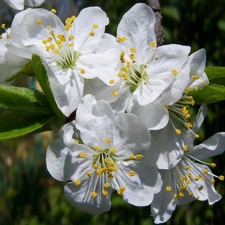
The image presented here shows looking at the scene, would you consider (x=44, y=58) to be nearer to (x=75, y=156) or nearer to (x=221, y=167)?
(x=75, y=156)

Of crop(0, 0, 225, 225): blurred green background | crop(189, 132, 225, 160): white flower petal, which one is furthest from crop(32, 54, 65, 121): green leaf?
crop(0, 0, 225, 225): blurred green background

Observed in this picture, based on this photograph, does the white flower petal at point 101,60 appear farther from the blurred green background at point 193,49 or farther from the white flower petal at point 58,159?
the blurred green background at point 193,49

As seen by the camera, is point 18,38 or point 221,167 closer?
point 18,38

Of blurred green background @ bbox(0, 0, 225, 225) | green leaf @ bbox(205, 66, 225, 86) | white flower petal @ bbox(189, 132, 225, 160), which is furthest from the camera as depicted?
blurred green background @ bbox(0, 0, 225, 225)

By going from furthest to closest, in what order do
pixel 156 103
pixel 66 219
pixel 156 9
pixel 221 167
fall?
pixel 66 219
pixel 221 167
pixel 156 9
pixel 156 103

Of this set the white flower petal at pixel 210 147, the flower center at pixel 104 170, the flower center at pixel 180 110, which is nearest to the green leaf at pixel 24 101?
the flower center at pixel 104 170

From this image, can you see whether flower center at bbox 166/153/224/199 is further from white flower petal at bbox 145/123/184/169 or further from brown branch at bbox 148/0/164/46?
brown branch at bbox 148/0/164/46

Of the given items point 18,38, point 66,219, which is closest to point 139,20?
point 18,38
